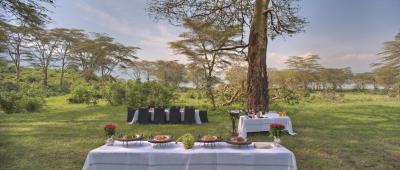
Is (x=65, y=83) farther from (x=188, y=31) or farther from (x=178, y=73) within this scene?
(x=188, y=31)

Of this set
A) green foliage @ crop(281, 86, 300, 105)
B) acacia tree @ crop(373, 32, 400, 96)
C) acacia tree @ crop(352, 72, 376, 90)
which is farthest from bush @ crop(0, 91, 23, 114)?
acacia tree @ crop(352, 72, 376, 90)

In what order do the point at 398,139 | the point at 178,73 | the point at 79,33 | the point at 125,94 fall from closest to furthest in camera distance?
the point at 398,139, the point at 125,94, the point at 79,33, the point at 178,73

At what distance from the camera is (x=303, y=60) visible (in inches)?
1761

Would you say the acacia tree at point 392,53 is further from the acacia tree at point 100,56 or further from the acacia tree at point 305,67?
the acacia tree at point 100,56

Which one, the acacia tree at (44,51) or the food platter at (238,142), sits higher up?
the acacia tree at (44,51)

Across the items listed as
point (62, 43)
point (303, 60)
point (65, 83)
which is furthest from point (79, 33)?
point (303, 60)

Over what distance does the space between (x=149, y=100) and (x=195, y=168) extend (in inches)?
494

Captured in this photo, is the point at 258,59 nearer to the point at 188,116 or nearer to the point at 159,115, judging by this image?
the point at 188,116

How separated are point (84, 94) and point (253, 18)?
13.1 meters

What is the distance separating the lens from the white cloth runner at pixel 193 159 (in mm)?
3678

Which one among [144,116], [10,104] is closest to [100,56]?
[10,104]

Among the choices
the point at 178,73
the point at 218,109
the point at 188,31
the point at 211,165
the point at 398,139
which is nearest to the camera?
the point at 211,165

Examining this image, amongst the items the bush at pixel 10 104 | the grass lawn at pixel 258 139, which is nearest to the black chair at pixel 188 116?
the grass lawn at pixel 258 139

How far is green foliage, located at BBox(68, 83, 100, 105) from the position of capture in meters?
20.2
